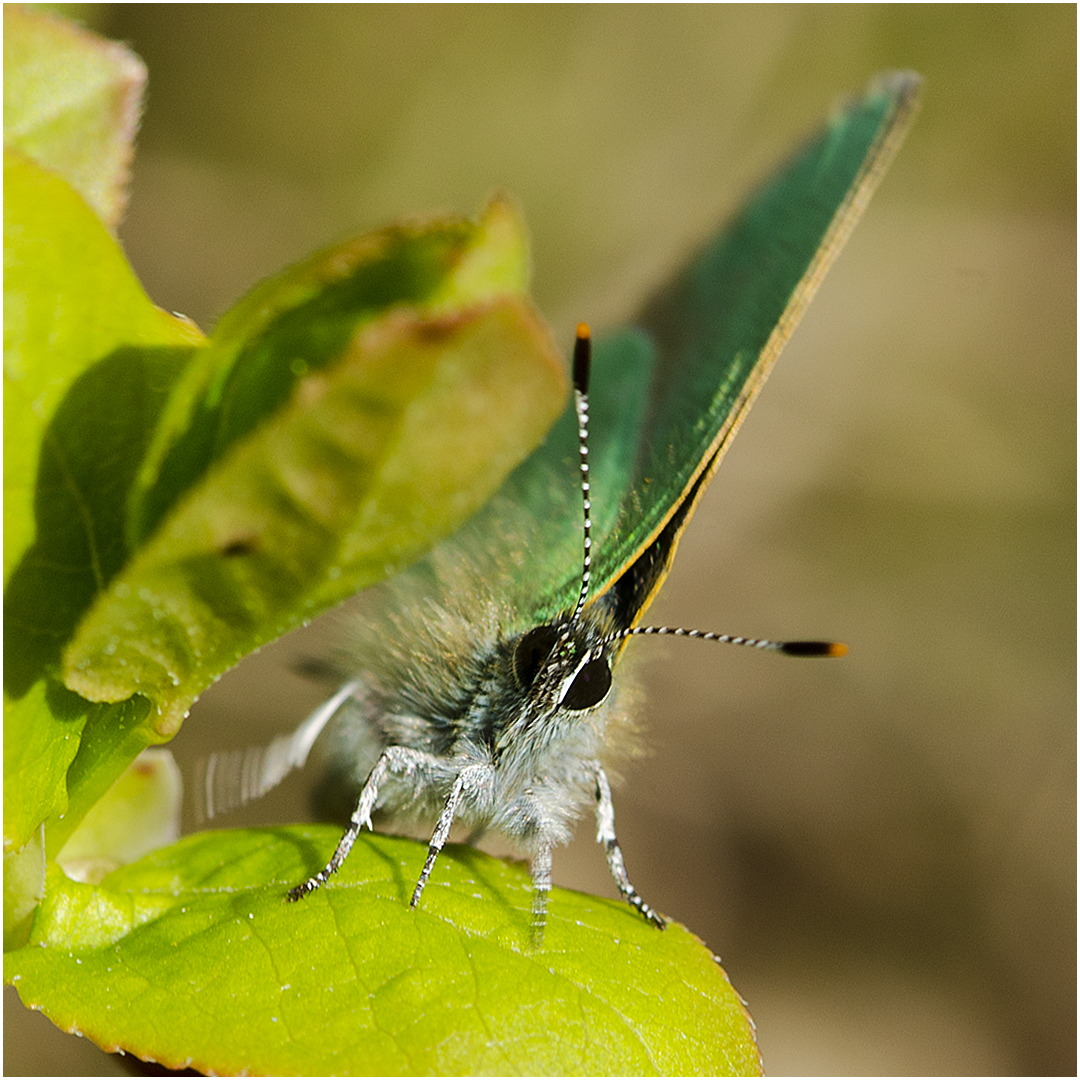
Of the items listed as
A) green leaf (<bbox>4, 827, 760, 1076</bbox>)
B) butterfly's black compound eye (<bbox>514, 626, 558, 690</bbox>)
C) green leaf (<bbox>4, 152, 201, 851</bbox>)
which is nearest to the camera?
green leaf (<bbox>4, 152, 201, 851</bbox>)

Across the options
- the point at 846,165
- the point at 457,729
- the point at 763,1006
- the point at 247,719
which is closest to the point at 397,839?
the point at 457,729

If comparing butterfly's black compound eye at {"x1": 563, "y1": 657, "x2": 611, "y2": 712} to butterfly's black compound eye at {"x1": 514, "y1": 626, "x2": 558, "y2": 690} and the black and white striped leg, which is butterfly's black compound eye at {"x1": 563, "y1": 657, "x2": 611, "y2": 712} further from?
the black and white striped leg

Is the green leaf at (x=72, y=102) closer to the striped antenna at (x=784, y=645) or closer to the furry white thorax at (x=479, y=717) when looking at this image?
the furry white thorax at (x=479, y=717)

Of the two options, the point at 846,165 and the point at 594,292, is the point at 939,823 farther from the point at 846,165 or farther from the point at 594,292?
the point at 846,165

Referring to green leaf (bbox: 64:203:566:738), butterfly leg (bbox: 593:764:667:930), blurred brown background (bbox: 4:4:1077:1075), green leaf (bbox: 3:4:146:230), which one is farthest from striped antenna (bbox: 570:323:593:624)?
blurred brown background (bbox: 4:4:1077:1075)

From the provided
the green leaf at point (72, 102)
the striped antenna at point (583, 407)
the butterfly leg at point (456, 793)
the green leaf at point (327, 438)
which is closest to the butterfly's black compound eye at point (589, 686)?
the striped antenna at point (583, 407)

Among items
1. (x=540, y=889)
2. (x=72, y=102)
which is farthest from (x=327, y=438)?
(x=540, y=889)

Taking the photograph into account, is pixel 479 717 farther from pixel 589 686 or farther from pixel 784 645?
pixel 784 645
